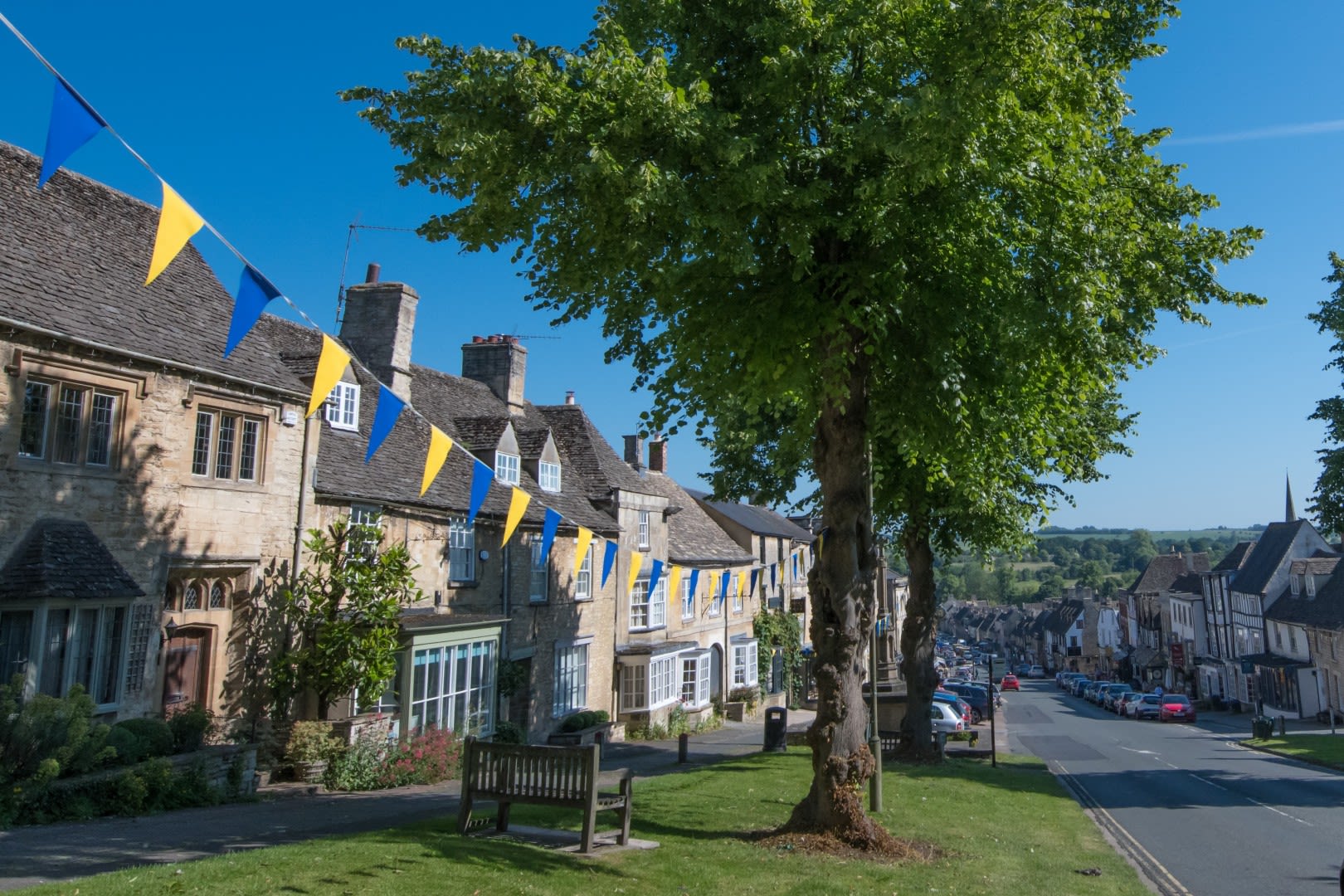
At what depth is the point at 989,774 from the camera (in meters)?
22.8

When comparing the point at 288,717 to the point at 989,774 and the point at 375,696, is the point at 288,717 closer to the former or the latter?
the point at 375,696

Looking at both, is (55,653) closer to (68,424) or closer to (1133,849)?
(68,424)

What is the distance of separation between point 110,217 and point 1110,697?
Answer: 63.0 meters

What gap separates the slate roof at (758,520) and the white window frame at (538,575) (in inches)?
646

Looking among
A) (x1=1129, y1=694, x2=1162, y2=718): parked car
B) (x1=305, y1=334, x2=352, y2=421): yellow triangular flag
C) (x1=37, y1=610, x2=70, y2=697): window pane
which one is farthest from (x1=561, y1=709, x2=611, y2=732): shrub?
(x1=1129, y1=694, x2=1162, y2=718): parked car

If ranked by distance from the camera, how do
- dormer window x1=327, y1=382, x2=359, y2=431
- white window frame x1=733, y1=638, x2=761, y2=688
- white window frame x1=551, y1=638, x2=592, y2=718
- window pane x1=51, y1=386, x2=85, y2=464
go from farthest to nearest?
Answer: 1. white window frame x1=733, y1=638, x2=761, y2=688
2. white window frame x1=551, y1=638, x2=592, y2=718
3. dormer window x1=327, y1=382, x2=359, y2=431
4. window pane x1=51, y1=386, x2=85, y2=464

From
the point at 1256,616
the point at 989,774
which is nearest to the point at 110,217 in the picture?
the point at 989,774

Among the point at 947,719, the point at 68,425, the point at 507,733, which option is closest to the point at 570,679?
the point at 507,733

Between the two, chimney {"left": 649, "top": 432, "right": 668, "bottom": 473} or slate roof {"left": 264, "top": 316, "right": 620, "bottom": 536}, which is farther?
chimney {"left": 649, "top": 432, "right": 668, "bottom": 473}

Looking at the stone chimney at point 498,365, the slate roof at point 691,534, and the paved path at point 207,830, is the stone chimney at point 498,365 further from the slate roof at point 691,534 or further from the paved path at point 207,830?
the paved path at point 207,830

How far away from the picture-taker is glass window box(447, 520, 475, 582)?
23.2m

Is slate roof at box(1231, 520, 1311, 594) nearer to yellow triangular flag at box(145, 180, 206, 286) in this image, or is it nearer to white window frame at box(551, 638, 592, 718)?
white window frame at box(551, 638, 592, 718)

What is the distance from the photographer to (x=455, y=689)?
71.4 feet

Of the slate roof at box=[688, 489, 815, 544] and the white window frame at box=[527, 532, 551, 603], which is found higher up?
the slate roof at box=[688, 489, 815, 544]
